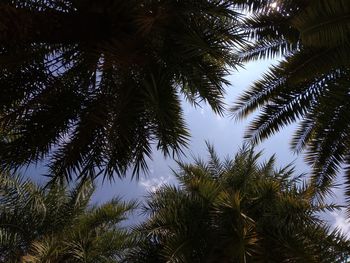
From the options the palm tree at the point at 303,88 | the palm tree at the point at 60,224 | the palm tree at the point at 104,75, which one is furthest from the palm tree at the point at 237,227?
the palm tree at the point at 104,75

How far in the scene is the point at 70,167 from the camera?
6727 mm

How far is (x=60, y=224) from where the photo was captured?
12969 mm

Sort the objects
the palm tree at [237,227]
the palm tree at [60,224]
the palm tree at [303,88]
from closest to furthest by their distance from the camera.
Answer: the palm tree at [303,88] → the palm tree at [237,227] → the palm tree at [60,224]

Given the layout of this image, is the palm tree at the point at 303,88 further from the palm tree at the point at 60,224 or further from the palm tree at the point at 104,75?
the palm tree at the point at 60,224

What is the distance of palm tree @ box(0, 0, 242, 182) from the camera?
593 cm

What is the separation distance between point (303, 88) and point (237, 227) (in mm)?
3078

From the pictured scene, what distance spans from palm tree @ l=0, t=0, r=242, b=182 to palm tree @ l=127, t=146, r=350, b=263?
2.85 m

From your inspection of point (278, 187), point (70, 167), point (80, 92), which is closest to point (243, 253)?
point (278, 187)

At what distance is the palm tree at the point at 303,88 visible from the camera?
729 cm

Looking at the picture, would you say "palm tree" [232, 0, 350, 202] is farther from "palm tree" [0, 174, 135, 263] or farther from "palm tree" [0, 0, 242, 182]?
"palm tree" [0, 174, 135, 263]

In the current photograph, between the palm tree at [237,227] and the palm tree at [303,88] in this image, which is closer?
the palm tree at [303,88]

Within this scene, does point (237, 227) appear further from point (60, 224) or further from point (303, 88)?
point (60, 224)

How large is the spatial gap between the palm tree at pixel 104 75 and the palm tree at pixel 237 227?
2850 millimetres

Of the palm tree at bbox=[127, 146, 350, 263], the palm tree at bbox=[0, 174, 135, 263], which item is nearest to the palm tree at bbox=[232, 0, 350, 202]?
the palm tree at bbox=[127, 146, 350, 263]
